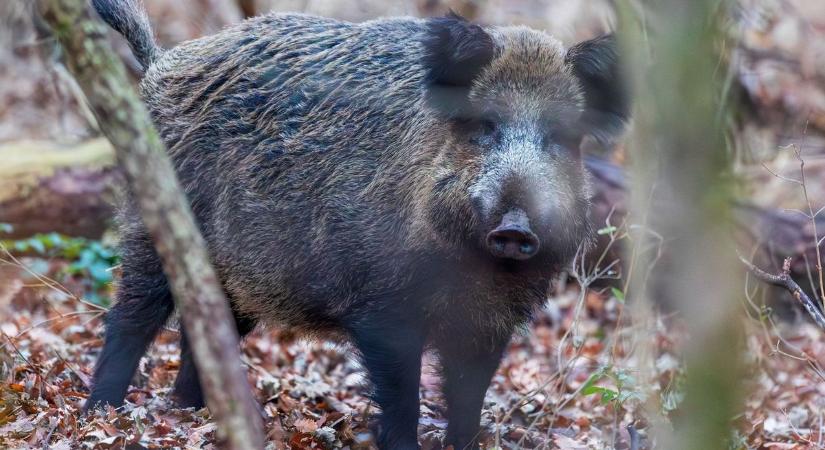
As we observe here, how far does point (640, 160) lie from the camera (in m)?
5.43

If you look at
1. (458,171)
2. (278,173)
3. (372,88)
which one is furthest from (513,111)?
(278,173)

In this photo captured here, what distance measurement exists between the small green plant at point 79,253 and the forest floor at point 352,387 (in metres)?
0.02

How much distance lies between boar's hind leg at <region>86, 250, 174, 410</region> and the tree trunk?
9.17 feet

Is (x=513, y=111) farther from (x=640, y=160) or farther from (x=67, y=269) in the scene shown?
(x=67, y=269)

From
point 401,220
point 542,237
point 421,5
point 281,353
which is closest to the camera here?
point 542,237

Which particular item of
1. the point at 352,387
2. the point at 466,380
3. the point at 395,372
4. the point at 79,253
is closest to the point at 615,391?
the point at 466,380

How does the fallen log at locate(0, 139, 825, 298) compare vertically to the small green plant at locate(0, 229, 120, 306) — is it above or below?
above

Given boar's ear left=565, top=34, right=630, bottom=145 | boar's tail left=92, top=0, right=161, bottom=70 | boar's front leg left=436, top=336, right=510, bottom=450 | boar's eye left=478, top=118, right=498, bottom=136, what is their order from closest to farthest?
boar's eye left=478, top=118, right=498, bottom=136, boar's ear left=565, top=34, right=630, bottom=145, boar's front leg left=436, top=336, right=510, bottom=450, boar's tail left=92, top=0, right=161, bottom=70

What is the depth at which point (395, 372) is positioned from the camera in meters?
4.88

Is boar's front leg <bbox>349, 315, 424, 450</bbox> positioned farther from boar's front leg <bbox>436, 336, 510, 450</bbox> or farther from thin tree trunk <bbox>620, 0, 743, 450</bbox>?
thin tree trunk <bbox>620, 0, 743, 450</bbox>

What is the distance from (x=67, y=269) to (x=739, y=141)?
5650 millimetres

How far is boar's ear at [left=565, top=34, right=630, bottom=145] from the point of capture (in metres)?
4.87

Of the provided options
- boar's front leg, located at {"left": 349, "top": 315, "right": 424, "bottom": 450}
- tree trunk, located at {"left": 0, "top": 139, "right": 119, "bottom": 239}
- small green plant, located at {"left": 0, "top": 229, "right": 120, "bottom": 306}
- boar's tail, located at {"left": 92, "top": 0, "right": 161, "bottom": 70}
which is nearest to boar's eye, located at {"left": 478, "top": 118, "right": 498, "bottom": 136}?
boar's front leg, located at {"left": 349, "top": 315, "right": 424, "bottom": 450}

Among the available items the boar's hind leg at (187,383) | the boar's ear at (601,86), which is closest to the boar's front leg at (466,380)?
the boar's ear at (601,86)
